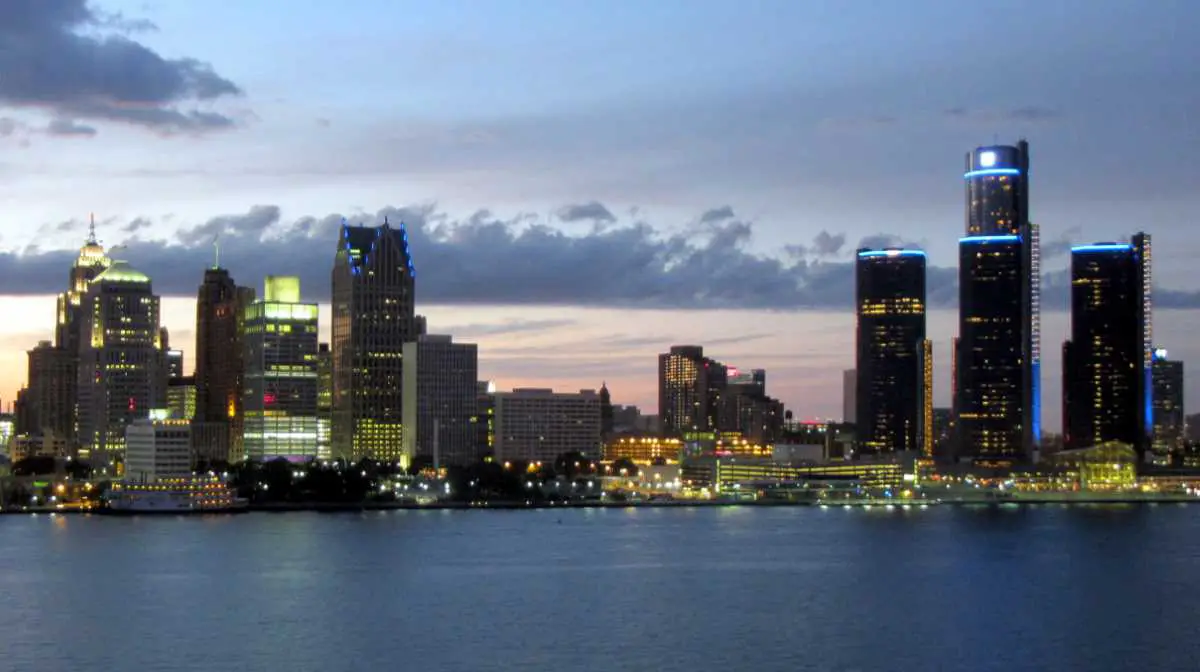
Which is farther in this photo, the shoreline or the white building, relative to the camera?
the white building

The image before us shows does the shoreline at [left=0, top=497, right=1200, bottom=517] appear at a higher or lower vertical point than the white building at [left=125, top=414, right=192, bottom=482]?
lower

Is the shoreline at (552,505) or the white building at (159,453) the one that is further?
the white building at (159,453)

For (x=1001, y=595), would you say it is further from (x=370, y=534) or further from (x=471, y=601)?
(x=370, y=534)

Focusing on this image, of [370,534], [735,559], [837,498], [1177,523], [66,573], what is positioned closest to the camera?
[66,573]

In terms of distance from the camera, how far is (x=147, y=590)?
83.2 m

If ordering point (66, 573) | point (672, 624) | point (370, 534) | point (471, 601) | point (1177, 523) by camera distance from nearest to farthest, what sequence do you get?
point (672, 624), point (471, 601), point (66, 573), point (370, 534), point (1177, 523)

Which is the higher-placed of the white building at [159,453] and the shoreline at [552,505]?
the white building at [159,453]

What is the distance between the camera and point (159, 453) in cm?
16362

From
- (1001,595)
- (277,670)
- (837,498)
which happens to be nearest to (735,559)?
(1001,595)

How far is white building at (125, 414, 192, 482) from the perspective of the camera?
162375mm

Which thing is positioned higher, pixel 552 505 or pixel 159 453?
pixel 159 453

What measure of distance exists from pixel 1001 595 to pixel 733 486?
11160 cm

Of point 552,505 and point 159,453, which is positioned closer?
point 159,453

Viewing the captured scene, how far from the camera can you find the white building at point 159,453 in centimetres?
16238
